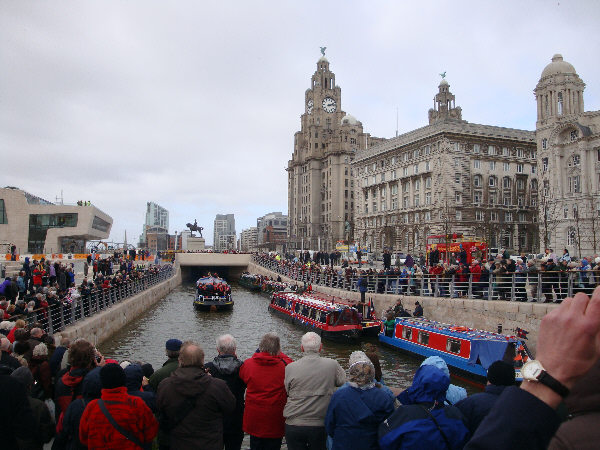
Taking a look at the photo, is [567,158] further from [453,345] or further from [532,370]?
[532,370]

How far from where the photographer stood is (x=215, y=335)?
28484 mm

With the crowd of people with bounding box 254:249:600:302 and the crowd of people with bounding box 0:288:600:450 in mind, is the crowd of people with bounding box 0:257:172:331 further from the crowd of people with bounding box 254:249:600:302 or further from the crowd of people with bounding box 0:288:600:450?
the crowd of people with bounding box 254:249:600:302

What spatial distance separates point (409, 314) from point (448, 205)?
5545 centimetres

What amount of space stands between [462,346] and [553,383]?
1809 centimetres

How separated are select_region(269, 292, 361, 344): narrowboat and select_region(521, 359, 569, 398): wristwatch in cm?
2468

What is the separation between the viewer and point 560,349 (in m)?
1.88

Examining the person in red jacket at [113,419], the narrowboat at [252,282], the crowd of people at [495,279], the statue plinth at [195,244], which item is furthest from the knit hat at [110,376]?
the statue plinth at [195,244]

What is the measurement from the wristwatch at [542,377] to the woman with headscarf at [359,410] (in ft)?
10.2

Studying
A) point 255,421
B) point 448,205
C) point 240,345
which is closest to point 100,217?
point 448,205

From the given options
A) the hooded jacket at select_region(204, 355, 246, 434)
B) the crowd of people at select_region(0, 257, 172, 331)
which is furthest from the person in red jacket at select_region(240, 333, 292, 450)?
the crowd of people at select_region(0, 257, 172, 331)

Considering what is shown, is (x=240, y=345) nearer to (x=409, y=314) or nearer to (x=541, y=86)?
(x=409, y=314)

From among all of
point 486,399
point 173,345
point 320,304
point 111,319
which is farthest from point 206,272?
point 486,399

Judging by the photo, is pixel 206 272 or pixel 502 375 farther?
pixel 206 272

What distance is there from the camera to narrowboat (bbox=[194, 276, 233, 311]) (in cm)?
3925
